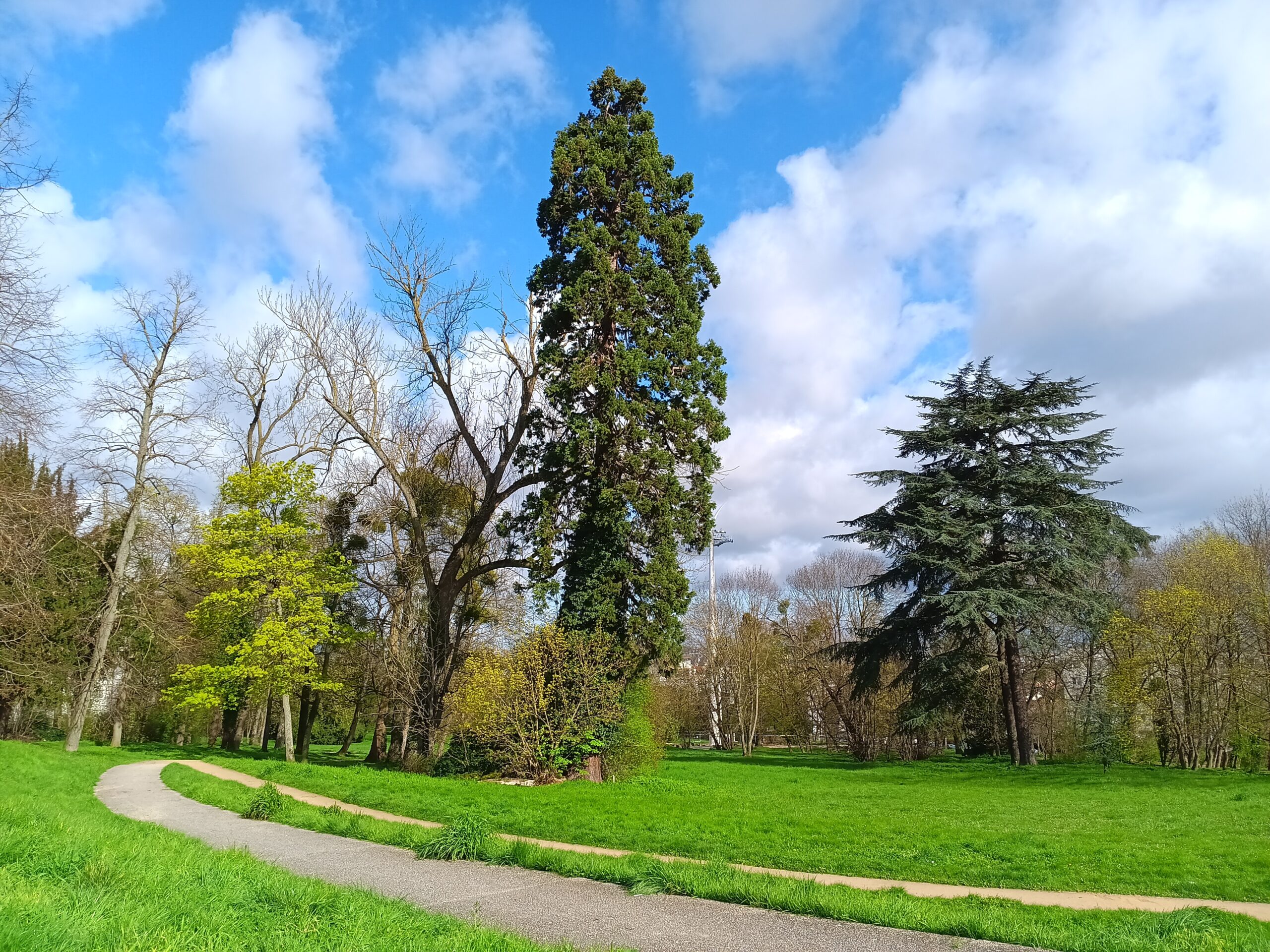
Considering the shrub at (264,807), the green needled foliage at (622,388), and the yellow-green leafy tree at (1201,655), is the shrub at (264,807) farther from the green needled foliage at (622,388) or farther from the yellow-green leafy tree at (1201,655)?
the yellow-green leafy tree at (1201,655)

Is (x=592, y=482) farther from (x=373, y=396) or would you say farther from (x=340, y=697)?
(x=340, y=697)

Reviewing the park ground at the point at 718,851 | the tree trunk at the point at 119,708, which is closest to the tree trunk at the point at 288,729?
the park ground at the point at 718,851

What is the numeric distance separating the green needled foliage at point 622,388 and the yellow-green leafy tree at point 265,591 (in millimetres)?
8444

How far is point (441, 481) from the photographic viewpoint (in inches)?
1024

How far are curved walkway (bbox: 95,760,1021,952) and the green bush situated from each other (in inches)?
356

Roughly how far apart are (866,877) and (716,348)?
1522 cm

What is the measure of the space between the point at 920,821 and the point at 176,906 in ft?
34.5

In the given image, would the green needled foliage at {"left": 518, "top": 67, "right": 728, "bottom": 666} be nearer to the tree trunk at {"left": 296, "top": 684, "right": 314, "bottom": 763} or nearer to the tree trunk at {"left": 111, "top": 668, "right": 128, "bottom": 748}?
the tree trunk at {"left": 296, "top": 684, "right": 314, "bottom": 763}

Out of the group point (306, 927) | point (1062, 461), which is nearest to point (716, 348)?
point (1062, 461)

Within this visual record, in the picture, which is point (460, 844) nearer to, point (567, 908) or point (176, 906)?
point (567, 908)

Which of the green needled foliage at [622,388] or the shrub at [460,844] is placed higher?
the green needled foliage at [622,388]

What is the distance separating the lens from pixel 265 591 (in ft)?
76.4

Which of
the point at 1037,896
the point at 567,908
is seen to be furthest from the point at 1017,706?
the point at 567,908

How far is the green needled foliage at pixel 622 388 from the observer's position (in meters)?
18.5
